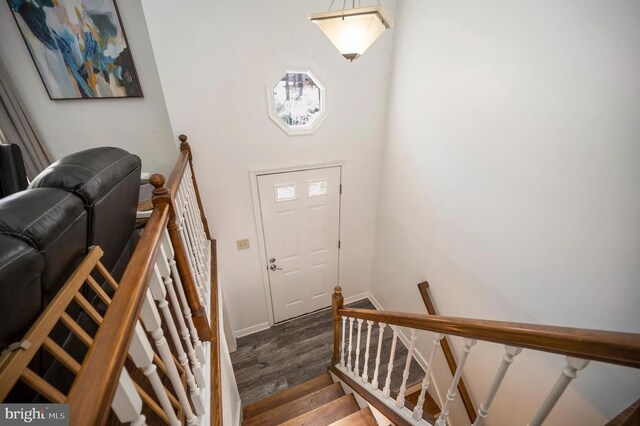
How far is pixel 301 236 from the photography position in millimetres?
3213

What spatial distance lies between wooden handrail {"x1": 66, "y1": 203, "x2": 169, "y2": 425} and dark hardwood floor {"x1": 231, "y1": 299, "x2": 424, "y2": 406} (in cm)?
271

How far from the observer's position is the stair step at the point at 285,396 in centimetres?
232

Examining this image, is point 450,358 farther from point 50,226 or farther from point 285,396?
point 50,226

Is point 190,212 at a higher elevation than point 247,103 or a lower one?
lower

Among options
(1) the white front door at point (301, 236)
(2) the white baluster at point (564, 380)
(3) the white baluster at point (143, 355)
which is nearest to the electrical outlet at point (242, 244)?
(1) the white front door at point (301, 236)

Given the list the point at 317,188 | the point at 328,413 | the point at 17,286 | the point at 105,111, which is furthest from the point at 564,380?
the point at 105,111

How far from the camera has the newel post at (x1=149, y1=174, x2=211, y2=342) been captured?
103 centimetres

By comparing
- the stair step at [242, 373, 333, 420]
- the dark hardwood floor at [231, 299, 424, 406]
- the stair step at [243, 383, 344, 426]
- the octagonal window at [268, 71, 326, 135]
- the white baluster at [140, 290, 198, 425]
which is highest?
the octagonal window at [268, 71, 326, 135]

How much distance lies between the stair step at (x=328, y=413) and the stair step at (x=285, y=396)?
0.55m

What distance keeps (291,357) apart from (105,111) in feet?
11.0

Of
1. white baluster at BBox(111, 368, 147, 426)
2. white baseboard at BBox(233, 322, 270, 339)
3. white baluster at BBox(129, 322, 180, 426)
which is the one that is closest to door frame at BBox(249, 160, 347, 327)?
white baseboard at BBox(233, 322, 270, 339)

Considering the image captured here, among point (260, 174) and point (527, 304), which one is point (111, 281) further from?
point (527, 304)

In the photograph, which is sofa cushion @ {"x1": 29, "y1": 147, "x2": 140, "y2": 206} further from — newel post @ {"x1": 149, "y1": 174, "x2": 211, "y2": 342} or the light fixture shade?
the light fixture shade

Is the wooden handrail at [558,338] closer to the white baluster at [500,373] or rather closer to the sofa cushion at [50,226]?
the white baluster at [500,373]
